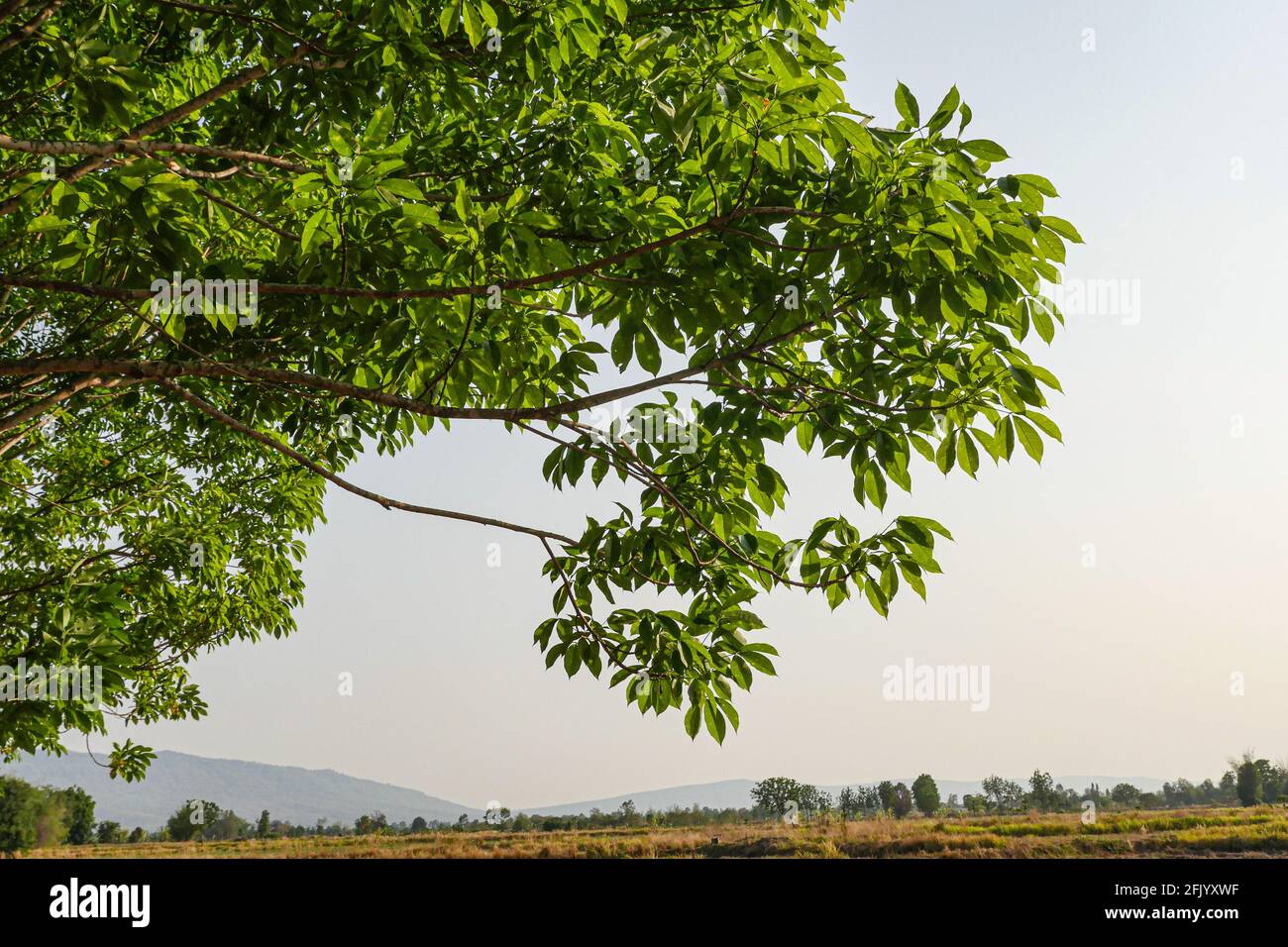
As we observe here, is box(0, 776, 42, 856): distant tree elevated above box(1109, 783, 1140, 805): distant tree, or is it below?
below

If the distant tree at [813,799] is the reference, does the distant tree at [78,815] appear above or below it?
below

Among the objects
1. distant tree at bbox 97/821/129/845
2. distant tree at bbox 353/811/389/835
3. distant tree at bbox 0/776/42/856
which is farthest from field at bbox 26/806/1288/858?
distant tree at bbox 0/776/42/856

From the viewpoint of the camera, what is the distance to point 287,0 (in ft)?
10.4

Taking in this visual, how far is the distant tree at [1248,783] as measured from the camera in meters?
7.32

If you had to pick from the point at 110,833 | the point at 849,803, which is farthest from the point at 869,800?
the point at 110,833

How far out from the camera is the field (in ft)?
22.8

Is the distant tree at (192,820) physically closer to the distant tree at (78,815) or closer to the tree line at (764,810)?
the tree line at (764,810)

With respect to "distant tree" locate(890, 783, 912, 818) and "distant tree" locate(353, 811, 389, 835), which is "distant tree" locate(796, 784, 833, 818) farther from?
"distant tree" locate(353, 811, 389, 835)

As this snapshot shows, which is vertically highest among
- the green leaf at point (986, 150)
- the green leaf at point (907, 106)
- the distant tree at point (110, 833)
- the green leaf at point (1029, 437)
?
the green leaf at point (907, 106)

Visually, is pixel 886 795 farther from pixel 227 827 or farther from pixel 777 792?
pixel 227 827

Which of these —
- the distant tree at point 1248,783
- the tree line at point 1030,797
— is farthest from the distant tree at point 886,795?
the distant tree at point 1248,783

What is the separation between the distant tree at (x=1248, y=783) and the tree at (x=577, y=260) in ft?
20.8

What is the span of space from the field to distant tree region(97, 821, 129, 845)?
1.29 m
